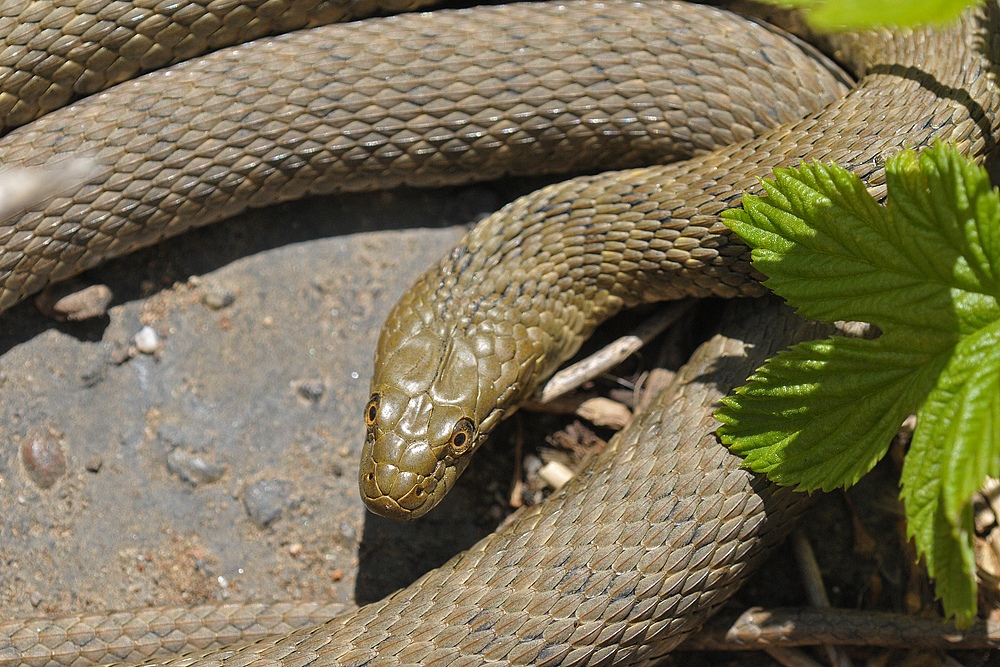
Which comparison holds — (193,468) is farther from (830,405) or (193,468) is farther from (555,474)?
(830,405)

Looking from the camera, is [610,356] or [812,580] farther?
[610,356]

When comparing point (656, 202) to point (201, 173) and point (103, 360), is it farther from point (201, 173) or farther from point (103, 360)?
point (103, 360)

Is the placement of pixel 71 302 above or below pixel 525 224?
below

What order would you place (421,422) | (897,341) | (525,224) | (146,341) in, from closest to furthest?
(897,341) < (421,422) < (525,224) < (146,341)

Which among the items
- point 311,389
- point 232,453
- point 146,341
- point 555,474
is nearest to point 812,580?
point 555,474

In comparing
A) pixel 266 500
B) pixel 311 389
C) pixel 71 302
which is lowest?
pixel 266 500

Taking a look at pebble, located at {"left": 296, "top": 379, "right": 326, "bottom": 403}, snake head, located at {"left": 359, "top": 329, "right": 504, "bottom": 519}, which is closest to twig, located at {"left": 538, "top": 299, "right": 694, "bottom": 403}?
snake head, located at {"left": 359, "top": 329, "right": 504, "bottom": 519}

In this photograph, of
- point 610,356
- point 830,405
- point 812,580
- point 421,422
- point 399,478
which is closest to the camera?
point 830,405
